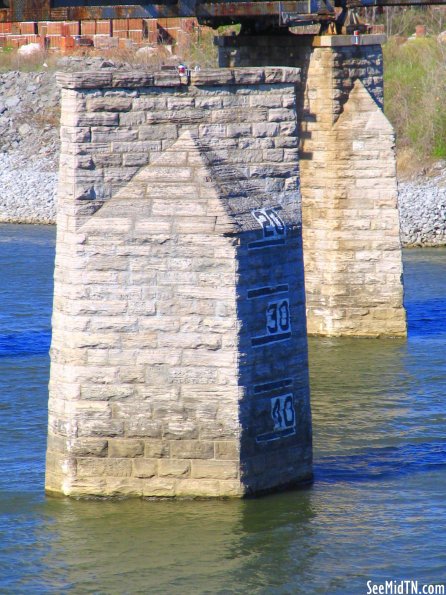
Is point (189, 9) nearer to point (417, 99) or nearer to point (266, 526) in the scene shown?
point (266, 526)

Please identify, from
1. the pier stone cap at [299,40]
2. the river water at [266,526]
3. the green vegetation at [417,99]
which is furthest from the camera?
the green vegetation at [417,99]

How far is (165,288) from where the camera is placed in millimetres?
12094

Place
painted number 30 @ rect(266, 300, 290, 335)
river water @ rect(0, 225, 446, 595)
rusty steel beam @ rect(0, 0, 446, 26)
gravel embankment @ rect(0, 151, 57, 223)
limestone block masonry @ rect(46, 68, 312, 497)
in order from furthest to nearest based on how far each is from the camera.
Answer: gravel embankment @ rect(0, 151, 57, 223), rusty steel beam @ rect(0, 0, 446, 26), painted number 30 @ rect(266, 300, 290, 335), limestone block masonry @ rect(46, 68, 312, 497), river water @ rect(0, 225, 446, 595)

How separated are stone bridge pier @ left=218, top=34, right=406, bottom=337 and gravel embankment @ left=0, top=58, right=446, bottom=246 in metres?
9.42

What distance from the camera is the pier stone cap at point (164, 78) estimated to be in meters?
12.0

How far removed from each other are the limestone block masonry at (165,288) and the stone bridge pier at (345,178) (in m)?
7.94

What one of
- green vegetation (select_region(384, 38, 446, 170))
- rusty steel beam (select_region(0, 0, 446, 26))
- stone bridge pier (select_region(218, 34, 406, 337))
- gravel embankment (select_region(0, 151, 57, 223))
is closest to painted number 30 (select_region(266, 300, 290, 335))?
rusty steel beam (select_region(0, 0, 446, 26))

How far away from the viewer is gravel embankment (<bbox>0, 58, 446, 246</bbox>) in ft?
101

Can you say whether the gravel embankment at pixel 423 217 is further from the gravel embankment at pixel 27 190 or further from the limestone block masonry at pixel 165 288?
the limestone block masonry at pixel 165 288

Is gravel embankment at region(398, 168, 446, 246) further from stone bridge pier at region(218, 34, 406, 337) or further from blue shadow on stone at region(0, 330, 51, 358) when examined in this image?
blue shadow on stone at region(0, 330, 51, 358)

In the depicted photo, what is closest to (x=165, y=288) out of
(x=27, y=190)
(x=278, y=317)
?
(x=278, y=317)

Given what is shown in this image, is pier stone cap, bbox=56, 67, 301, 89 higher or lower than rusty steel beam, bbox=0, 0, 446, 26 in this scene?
lower

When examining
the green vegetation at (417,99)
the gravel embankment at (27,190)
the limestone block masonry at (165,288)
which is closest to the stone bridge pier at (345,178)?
the limestone block masonry at (165,288)

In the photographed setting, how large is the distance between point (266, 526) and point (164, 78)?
4.02m
